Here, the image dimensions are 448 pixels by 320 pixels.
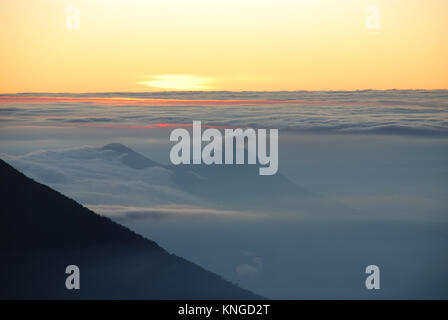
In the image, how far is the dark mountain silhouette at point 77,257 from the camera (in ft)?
107

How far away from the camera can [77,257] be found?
35.2m

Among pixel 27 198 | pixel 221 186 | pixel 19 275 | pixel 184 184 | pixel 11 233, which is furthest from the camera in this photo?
pixel 221 186

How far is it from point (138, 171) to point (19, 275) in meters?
107

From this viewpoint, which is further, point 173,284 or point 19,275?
point 173,284

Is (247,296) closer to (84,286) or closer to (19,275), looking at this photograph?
(84,286)

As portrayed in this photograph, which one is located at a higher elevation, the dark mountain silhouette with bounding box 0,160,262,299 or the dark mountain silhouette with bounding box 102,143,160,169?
the dark mountain silhouette with bounding box 102,143,160,169

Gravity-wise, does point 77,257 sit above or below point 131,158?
below

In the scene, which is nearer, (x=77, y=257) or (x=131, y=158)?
(x=77, y=257)

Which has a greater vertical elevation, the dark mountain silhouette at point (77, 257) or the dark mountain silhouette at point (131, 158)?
the dark mountain silhouette at point (131, 158)

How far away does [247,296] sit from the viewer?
39.3 metres

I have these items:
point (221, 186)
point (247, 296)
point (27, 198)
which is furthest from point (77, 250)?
point (221, 186)

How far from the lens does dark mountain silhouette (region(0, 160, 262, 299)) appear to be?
107ft

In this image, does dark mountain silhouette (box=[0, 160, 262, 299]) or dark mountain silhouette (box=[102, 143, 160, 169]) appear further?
dark mountain silhouette (box=[102, 143, 160, 169])

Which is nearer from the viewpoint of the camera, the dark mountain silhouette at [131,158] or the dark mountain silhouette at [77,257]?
the dark mountain silhouette at [77,257]
